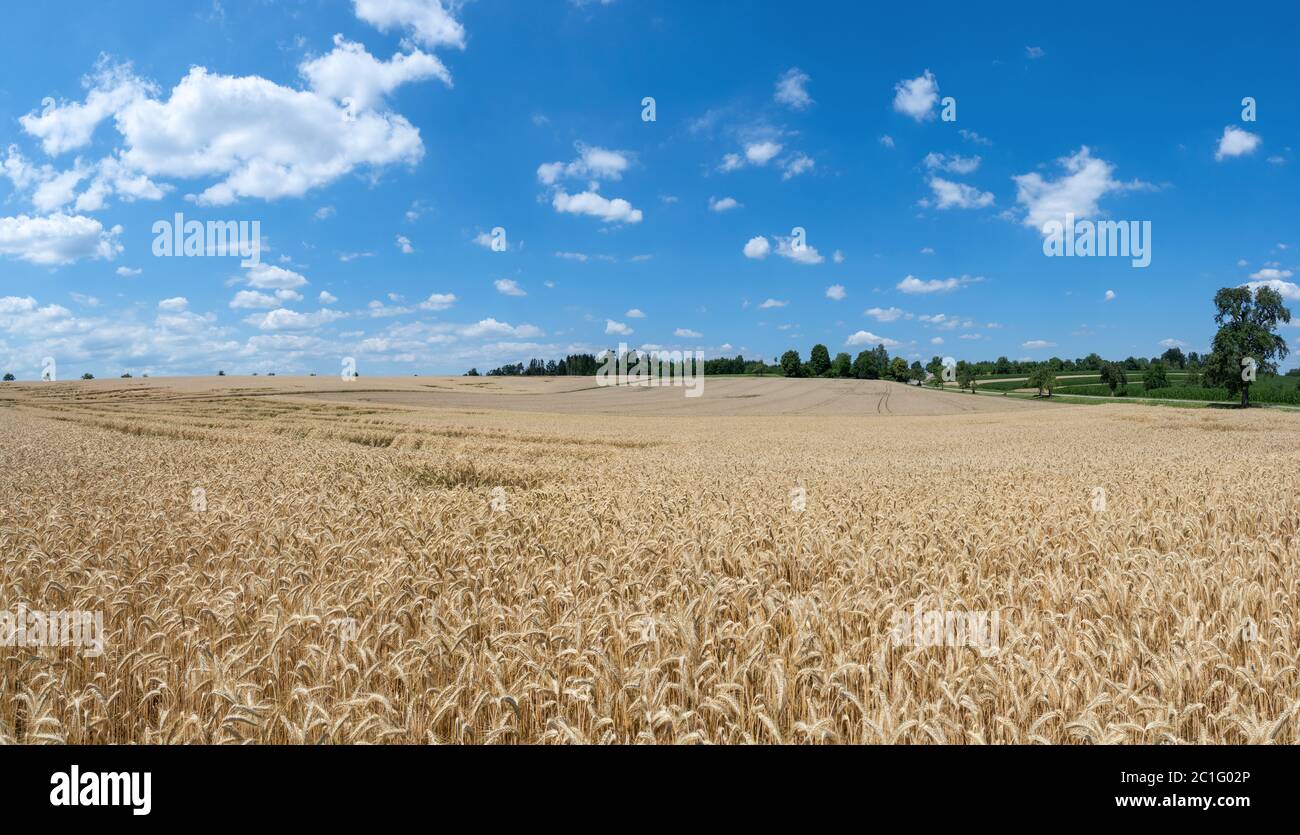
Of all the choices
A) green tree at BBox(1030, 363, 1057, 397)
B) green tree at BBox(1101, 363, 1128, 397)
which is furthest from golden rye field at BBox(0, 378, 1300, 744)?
green tree at BBox(1101, 363, 1128, 397)

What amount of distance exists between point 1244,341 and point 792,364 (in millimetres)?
88846

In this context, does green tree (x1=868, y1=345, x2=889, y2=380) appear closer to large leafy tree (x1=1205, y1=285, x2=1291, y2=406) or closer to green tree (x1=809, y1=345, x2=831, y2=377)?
green tree (x1=809, y1=345, x2=831, y2=377)

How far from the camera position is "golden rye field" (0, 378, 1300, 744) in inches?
106

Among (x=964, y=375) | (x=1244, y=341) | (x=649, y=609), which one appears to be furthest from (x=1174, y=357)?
(x=649, y=609)

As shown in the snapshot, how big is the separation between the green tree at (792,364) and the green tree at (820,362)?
18.8 ft

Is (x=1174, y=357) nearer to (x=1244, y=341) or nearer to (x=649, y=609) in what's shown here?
(x=1244, y=341)

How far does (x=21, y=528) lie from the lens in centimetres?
582

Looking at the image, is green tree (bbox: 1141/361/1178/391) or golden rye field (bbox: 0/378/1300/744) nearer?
golden rye field (bbox: 0/378/1300/744)

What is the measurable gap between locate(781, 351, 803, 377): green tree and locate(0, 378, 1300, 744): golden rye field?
146 meters

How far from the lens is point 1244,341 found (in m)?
69.6

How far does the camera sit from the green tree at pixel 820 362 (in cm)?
15775
